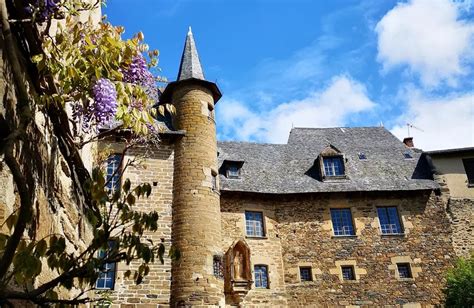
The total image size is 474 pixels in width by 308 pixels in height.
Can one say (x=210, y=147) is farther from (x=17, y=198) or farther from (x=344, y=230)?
(x=17, y=198)

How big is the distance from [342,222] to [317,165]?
3.36 m

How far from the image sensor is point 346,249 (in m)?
19.5

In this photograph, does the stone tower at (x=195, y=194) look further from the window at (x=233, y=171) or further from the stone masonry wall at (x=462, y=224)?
the stone masonry wall at (x=462, y=224)

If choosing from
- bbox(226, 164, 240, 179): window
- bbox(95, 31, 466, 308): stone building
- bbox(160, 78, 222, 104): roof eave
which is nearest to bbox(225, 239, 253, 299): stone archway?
bbox(95, 31, 466, 308): stone building

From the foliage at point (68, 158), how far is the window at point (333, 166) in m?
18.1

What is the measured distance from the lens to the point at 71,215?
4164 mm

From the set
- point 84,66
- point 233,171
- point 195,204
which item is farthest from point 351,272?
point 84,66

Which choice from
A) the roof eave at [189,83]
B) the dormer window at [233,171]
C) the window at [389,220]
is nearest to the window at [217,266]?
the dormer window at [233,171]

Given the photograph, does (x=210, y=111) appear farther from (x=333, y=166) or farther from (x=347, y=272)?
(x=347, y=272)

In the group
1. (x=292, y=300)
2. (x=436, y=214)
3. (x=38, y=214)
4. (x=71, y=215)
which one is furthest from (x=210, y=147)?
(x=38, y=214)

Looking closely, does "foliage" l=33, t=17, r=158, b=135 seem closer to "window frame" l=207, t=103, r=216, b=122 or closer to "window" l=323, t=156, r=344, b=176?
"window frame" l=207, t=103, r=216, b=122

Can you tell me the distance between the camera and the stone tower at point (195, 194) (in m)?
14.5

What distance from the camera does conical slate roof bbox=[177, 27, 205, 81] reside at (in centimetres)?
1842

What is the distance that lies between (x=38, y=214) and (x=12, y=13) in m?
1.33
